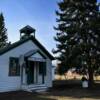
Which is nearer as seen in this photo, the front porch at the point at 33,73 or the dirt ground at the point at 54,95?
the dirt ground at the point at 54,95

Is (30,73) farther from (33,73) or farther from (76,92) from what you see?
(76,92)

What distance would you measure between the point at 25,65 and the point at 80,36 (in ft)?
24.5

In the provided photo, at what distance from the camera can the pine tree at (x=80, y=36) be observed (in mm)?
26864

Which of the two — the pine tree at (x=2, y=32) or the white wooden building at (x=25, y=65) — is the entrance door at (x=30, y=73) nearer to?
the white wooden building at (x=25, y=65)

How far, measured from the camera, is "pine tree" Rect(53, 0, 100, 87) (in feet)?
88.1

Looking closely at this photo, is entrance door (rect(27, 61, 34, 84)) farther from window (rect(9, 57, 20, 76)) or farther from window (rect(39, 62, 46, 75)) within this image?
window (rect(9, 57, 20, 76))

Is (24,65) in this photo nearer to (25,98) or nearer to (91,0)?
(25,98)

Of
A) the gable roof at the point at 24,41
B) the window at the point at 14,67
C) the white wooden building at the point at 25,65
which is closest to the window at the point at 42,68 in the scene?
the white wooden building at the point at 25,65

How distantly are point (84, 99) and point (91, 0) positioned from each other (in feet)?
48.1

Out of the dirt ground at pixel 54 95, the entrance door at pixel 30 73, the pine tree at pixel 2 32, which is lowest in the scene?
the dirt ground at pixel 54 95

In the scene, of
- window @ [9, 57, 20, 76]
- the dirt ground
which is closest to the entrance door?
window @ [9, 57, 20, 76]

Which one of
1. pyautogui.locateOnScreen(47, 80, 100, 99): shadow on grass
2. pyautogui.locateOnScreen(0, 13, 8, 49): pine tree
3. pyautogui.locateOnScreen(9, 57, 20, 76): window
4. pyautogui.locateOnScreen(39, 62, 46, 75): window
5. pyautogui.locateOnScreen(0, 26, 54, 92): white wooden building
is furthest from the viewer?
pyautogui.locateOnScreen(0, 13, 8, 49): pine tree

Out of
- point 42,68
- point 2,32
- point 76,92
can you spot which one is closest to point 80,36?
point 42,68

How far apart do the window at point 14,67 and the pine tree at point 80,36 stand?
6.45m
